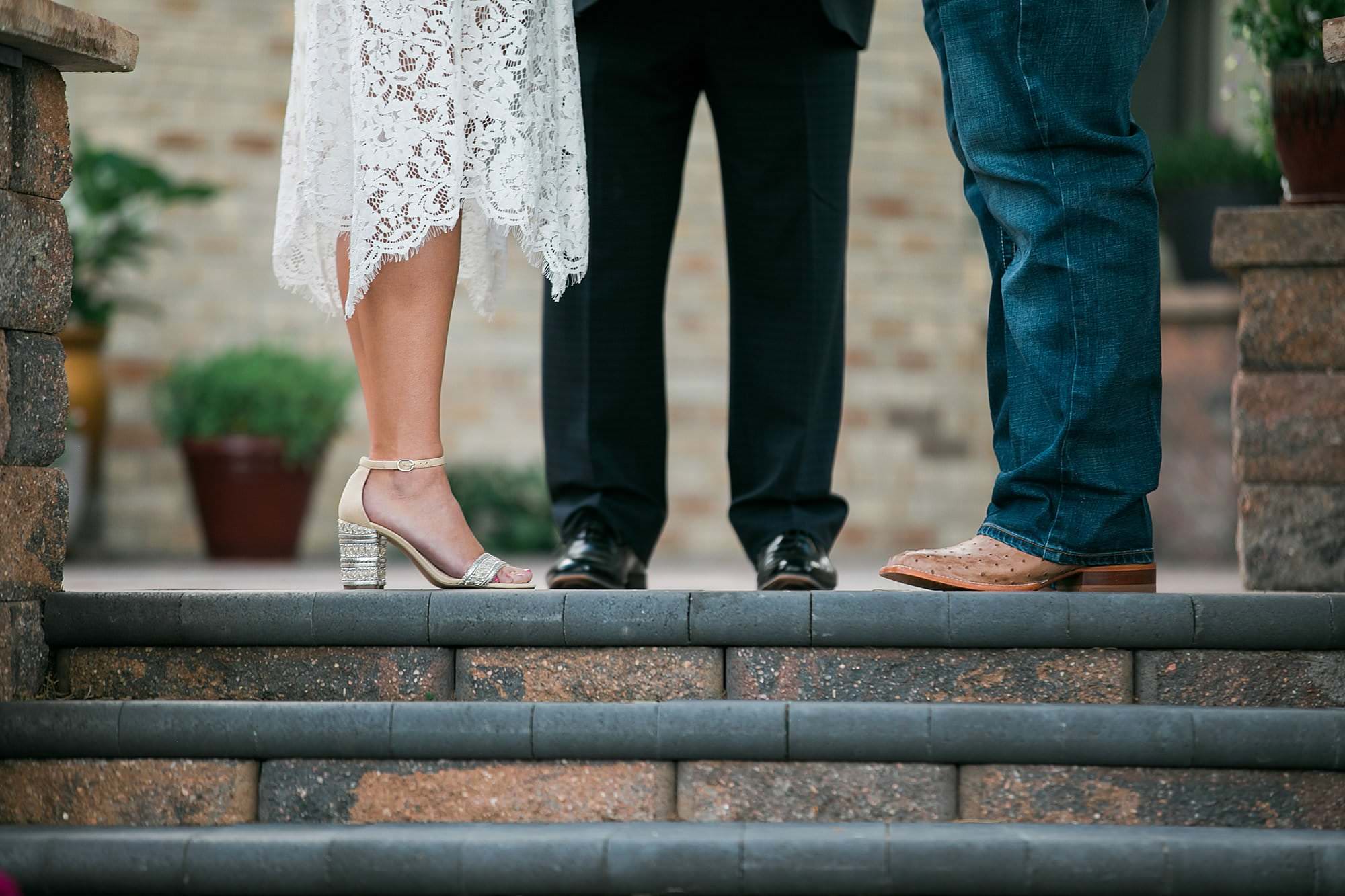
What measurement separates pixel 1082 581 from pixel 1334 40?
862mm

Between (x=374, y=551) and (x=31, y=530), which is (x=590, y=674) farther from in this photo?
(x=31, y=530)

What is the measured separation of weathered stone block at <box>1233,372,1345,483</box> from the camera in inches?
108

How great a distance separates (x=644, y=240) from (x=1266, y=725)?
4.21ft

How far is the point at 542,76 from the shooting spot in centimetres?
207

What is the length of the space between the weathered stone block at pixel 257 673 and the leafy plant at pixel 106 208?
362 cm

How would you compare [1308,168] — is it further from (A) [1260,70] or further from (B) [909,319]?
(B) [909,319]

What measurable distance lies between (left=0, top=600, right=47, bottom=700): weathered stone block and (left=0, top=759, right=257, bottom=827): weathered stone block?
0.12m

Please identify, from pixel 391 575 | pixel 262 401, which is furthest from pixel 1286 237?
pixel 262 401

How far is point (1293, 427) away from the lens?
2754mm

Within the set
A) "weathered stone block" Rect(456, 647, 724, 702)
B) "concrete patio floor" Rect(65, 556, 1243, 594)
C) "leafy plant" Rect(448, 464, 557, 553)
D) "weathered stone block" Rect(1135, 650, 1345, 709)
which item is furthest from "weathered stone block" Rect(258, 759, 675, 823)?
"leafy plant" Rect(448, 464, 557, 553)

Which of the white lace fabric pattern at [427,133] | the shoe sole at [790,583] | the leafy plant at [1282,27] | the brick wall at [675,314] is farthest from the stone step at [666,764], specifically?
the brick wall at [675,314]

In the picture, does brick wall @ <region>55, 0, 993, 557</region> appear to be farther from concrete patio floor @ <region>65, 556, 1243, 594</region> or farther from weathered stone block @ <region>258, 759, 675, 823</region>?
weathered stone block @ <region>258, 759, 675, 823</region>

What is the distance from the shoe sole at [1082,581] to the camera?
1.90 meters

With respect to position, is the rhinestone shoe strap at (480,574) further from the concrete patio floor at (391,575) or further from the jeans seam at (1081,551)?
the concrete patio floor at (391,575)
